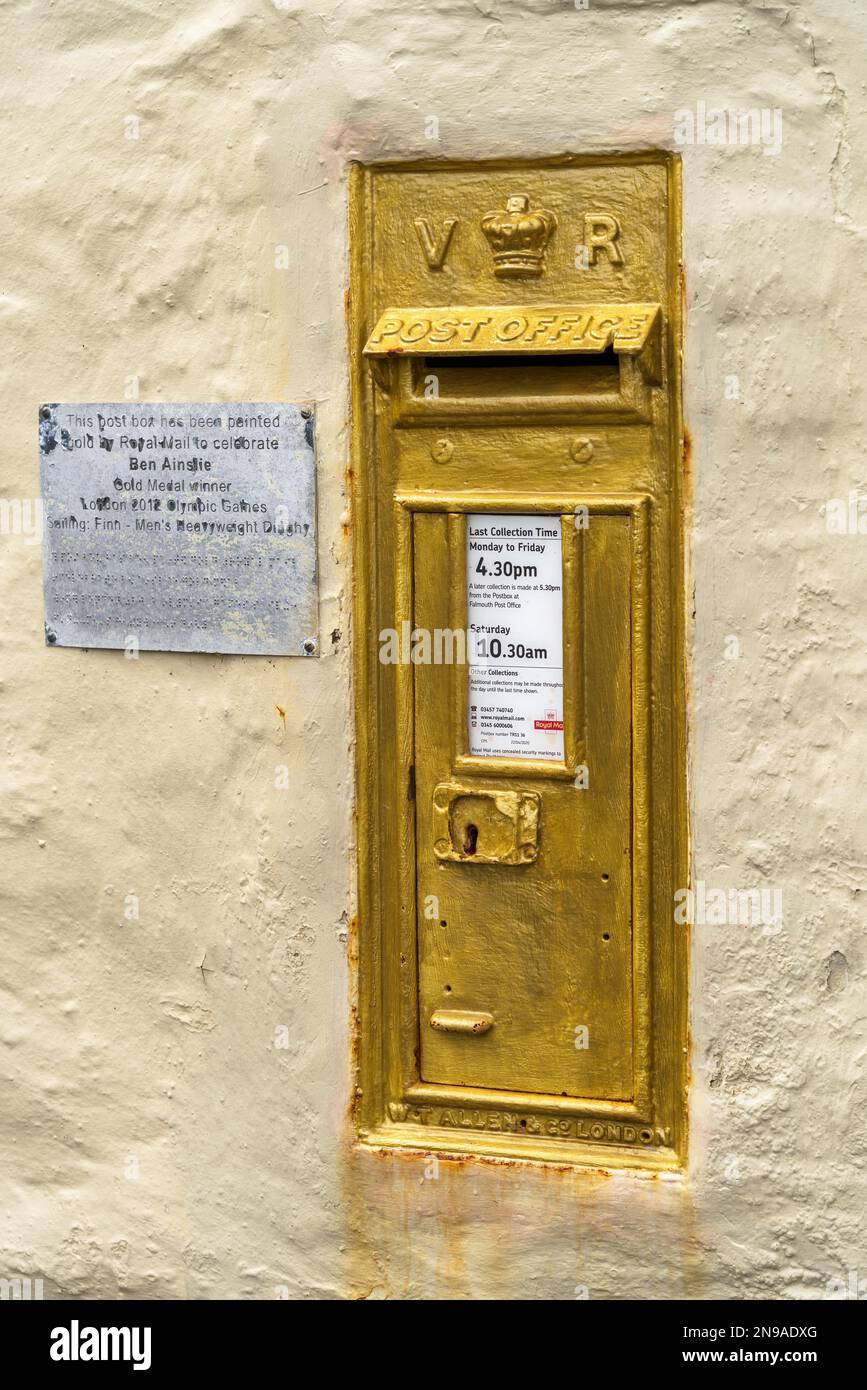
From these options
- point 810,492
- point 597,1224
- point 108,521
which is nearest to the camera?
point 810,492

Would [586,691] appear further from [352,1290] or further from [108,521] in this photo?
[352,1290]

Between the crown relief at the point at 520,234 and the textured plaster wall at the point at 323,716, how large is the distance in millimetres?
131

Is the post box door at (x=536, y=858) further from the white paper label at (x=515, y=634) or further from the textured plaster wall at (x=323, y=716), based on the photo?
the textured plaster wall at (x=323, y=716)

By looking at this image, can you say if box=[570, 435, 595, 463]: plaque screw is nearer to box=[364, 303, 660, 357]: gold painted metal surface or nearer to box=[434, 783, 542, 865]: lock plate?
box=[364, 303, 660, 357]: gold painted metal surface

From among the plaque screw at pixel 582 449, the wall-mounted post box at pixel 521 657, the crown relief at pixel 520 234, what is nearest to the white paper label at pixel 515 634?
the wall-mounted post box at pixel 521 657

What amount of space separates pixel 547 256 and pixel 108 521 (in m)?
1.24

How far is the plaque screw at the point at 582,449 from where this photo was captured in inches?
151

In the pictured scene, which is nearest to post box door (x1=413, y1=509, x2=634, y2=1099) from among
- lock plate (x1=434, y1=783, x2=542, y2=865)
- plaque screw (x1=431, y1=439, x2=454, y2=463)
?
lock plate (x1=434, y1=783, x2=542, y2=865)

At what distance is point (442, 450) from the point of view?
394 centimetres

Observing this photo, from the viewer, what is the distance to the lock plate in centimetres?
396

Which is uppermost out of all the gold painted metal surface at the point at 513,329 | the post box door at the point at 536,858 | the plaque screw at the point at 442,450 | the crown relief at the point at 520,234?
the crown relief at the point at 520,234

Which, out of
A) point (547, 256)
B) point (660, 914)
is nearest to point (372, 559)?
point (547, 256)

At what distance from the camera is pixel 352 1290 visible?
13.6 ft

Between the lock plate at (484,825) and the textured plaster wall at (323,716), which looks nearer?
the textured plaster wall at (323,716)
